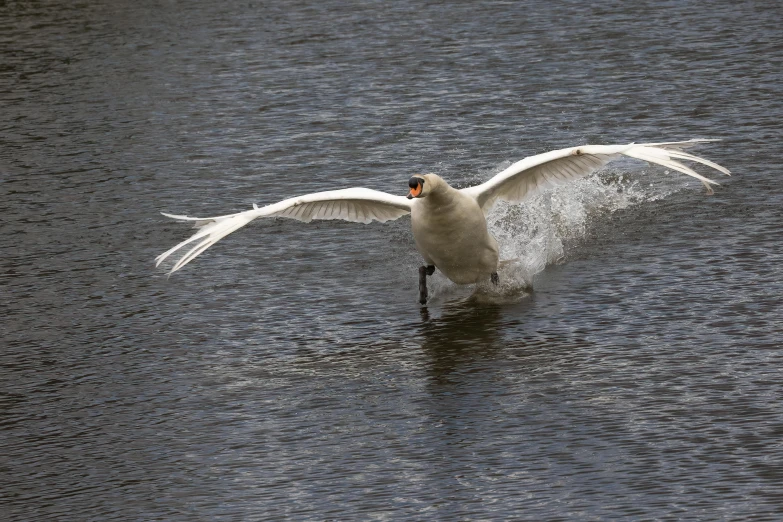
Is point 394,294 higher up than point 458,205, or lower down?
lower down

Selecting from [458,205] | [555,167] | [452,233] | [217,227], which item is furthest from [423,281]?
[217,227]

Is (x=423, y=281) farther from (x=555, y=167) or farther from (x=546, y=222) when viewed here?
(x=546, y=222)

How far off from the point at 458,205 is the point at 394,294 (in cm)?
121

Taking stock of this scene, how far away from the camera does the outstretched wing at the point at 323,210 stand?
14898 mm

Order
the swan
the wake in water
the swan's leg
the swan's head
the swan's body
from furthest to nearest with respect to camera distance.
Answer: the wake in water → the swan's leg → the swan's body → the swan → the swan's head

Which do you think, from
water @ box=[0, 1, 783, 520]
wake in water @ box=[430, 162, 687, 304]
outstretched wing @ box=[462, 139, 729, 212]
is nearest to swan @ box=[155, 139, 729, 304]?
outstretched wing @ box=[462, 139, 729, 212]

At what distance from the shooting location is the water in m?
11.5

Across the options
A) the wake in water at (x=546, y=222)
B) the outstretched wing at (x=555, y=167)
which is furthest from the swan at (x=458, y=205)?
the wake in water at (x=546, y=222)

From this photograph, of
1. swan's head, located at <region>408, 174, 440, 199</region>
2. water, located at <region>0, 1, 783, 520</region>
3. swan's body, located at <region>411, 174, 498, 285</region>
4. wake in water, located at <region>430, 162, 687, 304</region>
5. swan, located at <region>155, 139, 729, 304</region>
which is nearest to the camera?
water, located at <region>0, 1, 783, 520</region>

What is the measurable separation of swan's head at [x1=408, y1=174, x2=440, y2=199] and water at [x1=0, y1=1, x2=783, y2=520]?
1.21m

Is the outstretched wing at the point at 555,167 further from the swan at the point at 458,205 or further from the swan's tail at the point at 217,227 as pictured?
the swan's tail at the point at 217,227

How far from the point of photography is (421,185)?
1473 cm

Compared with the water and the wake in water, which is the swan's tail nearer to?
the water

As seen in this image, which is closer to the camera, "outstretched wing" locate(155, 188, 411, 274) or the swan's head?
the swan's head
